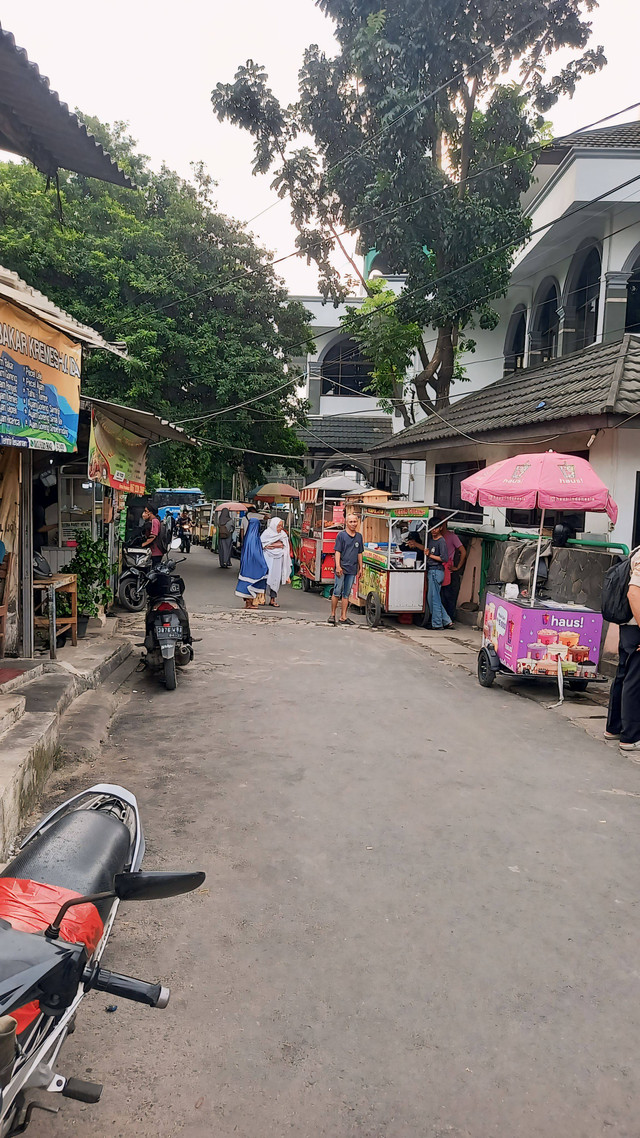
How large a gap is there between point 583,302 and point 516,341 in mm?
4202

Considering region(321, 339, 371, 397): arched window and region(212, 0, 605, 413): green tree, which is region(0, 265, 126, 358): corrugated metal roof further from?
region(321, 339, 371, 397): arched window

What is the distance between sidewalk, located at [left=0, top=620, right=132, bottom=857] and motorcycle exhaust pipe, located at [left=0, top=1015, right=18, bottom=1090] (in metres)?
2.51

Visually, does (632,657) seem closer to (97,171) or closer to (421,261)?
(97,171)

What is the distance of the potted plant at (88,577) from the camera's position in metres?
10.2

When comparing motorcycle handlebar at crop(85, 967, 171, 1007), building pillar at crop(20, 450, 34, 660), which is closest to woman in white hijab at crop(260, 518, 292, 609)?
building pillar at crop(20, 450, 34, 660)

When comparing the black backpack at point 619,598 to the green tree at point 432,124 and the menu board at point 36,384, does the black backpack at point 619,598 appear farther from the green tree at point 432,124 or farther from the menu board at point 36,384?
the green tree at point 432,124

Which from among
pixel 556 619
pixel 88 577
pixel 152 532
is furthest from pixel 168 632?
pixel 152 532

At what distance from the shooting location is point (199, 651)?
35.7 ft

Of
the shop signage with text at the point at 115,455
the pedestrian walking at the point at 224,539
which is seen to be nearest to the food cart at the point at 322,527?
the pedestrian walking at the point at 224,539

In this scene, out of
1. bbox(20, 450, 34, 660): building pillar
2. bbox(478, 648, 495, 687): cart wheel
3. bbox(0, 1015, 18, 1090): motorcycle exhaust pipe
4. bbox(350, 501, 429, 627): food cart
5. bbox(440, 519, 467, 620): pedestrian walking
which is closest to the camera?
bbox(0, 1015, 18, 1090): motorcycle exhaust pipe

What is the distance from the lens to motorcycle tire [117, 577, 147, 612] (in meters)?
13.6

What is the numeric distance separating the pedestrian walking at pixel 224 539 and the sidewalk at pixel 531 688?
1223cm

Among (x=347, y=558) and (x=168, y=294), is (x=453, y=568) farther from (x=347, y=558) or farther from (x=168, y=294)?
(x=168, y=294)

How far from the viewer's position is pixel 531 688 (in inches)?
375
